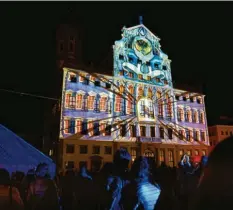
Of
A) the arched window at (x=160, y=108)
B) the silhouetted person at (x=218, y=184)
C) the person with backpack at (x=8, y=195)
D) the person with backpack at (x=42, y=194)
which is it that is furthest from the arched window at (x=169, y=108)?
the silhouetted person at (x=218, y=184)

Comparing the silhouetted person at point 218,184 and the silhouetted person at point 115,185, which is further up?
the silhouetted person at point 218,184

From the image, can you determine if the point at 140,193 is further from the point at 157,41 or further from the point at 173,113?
the point at 157,41

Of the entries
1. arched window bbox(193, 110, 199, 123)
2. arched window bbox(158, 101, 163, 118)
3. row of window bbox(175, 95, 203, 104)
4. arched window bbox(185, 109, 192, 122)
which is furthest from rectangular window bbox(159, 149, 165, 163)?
row of window bbox(175, 95, 203, 104)

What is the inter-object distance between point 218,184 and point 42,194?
461 centimetres

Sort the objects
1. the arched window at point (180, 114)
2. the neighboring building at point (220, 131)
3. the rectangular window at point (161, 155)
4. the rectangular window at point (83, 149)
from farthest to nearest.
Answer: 1. the neighboring building at point (220, 131)
2. the arched window at point (180, 114)
3. the rectangular window at point (161, 155)
4. the rectangular window at point (83, 149)

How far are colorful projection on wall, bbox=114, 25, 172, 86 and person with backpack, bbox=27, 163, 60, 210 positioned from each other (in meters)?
24.3

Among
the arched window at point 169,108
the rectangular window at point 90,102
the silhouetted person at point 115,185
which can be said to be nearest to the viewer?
the silhouetted person at point 115,185

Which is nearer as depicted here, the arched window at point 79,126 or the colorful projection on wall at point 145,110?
the arched window at point 79,126

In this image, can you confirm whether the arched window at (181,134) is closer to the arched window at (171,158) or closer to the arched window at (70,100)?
the arched window at (171,158)

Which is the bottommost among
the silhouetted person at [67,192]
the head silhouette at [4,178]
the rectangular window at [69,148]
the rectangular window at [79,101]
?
the silhouetted person at [67,192]

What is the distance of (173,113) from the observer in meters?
32.0

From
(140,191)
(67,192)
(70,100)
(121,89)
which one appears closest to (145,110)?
(121,89)

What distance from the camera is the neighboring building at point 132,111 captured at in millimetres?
25969

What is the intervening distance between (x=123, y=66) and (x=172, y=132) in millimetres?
10784
